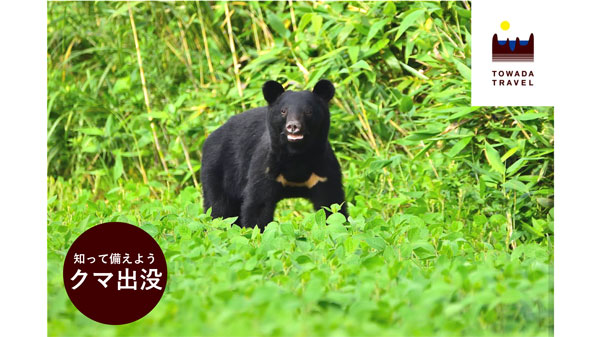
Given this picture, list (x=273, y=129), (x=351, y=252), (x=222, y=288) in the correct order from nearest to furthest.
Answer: (x=222, y=288) → (x=351, y=252) → (x=273, y=129)

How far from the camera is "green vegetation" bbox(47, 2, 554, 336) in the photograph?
3.19 meters

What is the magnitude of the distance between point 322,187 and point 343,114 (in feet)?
3.86

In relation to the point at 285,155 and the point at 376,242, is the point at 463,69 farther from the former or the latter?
the point at 376,242

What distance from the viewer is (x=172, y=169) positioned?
600 centimetres

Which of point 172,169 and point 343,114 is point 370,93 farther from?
point 172,169

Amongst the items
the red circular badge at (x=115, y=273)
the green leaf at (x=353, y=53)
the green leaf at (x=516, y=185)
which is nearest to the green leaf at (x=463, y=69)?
the green leaf at (x=516, y=185)

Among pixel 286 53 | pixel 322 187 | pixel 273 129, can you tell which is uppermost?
pixel 286 53

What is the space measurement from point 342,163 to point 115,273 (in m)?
2.76

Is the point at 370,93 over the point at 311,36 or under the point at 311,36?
under

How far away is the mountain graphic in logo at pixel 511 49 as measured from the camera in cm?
370

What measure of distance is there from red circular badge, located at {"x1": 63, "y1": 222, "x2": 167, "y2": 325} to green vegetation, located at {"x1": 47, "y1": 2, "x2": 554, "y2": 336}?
6 centimetres

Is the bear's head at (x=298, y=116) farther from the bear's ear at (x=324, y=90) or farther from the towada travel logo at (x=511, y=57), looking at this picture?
the towada travel logo at (x=511, y=57)

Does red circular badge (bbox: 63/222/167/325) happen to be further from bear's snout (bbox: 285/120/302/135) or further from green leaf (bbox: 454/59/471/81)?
green leaf (bbox: 454/59/471/81)

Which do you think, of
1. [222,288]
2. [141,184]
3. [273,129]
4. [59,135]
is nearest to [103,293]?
[222,288]
